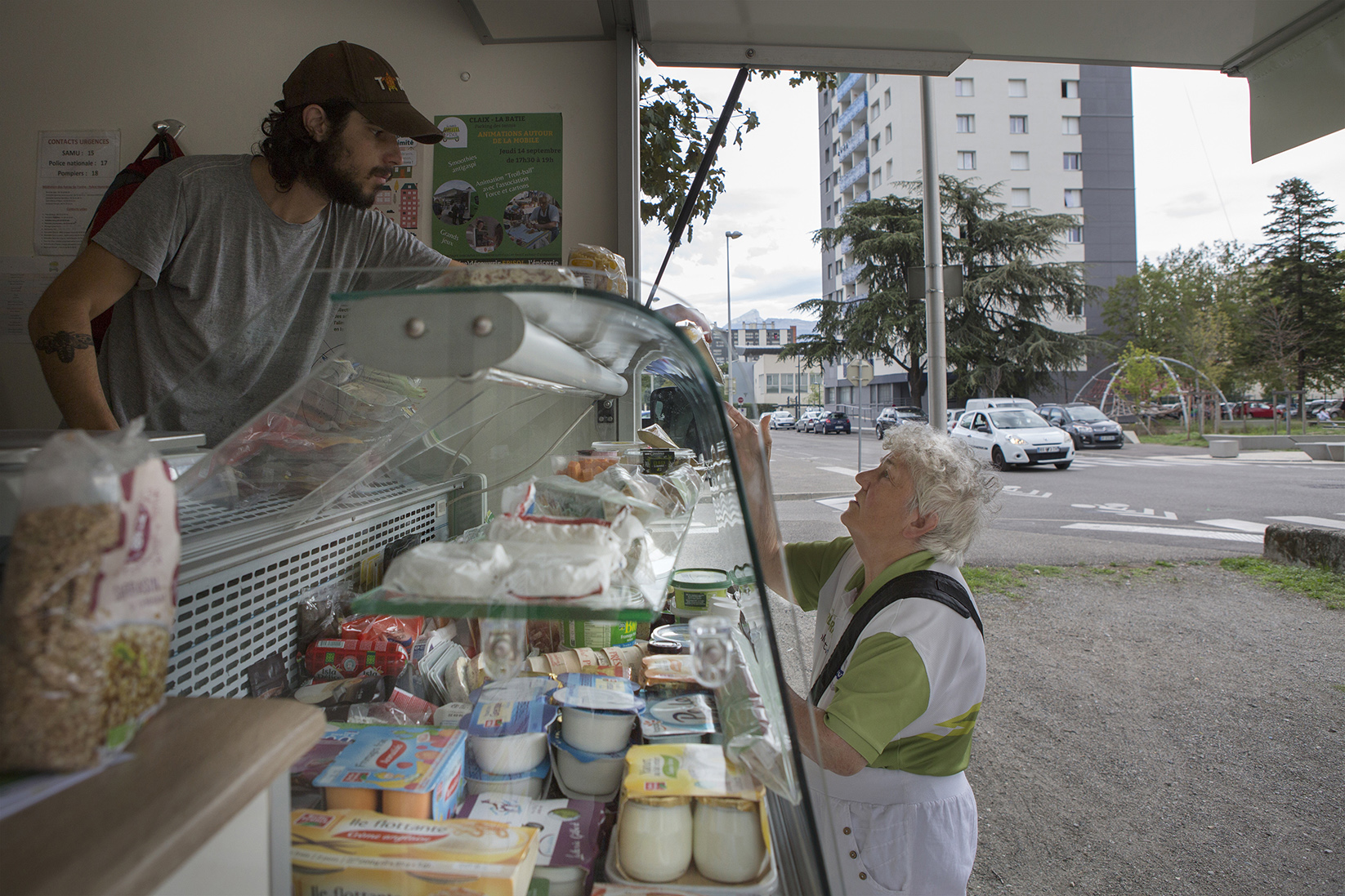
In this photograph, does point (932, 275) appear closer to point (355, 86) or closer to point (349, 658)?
point (355, 86)

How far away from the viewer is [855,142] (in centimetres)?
4391

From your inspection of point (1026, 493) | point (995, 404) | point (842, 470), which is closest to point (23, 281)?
point (1026, 493)

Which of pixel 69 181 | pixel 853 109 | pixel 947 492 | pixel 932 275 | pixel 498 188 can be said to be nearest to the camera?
pixel 947 492

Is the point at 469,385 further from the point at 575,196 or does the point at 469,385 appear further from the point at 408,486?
the point at 575,196

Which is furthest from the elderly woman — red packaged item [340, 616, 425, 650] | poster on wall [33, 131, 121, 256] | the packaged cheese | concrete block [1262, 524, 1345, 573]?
concrete block [1262, 524, 1345, 573]

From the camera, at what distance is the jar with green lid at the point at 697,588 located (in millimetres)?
1562

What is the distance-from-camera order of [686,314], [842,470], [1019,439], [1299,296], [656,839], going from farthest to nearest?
[1299,296] < [842,470] < [1019,439] < [686,314] < [656,839]

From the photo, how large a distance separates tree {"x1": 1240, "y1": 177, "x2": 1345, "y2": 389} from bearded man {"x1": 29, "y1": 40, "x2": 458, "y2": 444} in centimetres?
3102

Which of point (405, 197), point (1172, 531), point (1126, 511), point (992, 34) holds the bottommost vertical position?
point (1172, 531)

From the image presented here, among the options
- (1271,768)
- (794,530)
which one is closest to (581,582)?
(1271,768)

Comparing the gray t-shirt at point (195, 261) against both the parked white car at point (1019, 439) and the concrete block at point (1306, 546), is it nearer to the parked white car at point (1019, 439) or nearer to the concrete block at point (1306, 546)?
the concrete block at point (1306, 546)

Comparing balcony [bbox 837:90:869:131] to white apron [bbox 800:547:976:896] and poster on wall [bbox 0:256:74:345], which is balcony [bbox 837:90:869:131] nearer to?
poster on wall [bbox 0:256:74:345]

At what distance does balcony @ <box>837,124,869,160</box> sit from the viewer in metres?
42.8

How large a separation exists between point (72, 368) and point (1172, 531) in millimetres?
10479
